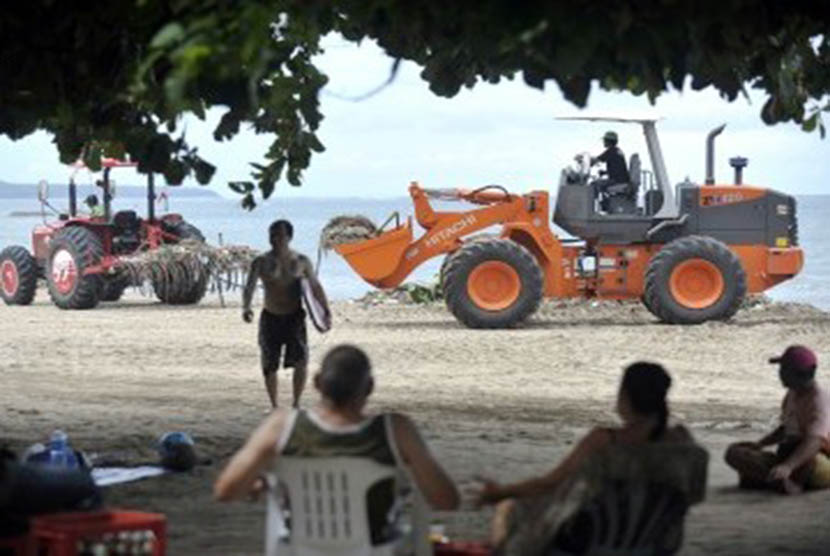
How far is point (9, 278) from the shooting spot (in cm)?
3019

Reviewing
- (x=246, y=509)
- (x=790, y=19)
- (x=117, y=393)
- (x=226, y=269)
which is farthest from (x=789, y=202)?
(x=790, y=19)

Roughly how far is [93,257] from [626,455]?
68.9 feet

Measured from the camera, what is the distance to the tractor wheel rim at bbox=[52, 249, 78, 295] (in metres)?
28.1

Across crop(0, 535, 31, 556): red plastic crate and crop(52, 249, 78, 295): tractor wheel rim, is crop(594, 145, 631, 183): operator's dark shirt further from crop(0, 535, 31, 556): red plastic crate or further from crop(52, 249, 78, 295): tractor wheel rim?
crop(0, 535, 31, 556): red plastic crate

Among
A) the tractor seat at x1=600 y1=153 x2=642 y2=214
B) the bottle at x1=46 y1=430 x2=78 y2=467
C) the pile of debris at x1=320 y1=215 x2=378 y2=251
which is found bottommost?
the bottle at x1=46 y1=430 x2=78 y2=467

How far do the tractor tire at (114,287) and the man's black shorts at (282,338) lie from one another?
12769 mm

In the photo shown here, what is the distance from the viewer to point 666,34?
22.3 ft

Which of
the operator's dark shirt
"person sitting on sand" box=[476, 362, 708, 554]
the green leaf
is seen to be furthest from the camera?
→ the operator's dark shirt

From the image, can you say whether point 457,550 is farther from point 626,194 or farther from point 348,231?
point 348,231

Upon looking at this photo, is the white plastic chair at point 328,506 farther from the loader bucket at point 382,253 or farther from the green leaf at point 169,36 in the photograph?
the loader bucket at point 382,253

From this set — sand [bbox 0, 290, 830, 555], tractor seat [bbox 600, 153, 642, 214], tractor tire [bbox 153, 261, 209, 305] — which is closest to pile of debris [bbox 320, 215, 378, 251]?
sand [bbox 0, 290, 830, 555]

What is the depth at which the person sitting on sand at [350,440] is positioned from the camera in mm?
7121

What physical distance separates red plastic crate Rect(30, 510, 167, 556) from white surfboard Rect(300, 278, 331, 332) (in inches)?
274

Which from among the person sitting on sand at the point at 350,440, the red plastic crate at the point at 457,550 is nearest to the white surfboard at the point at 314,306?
the red plastic crate at the point at 457,550
